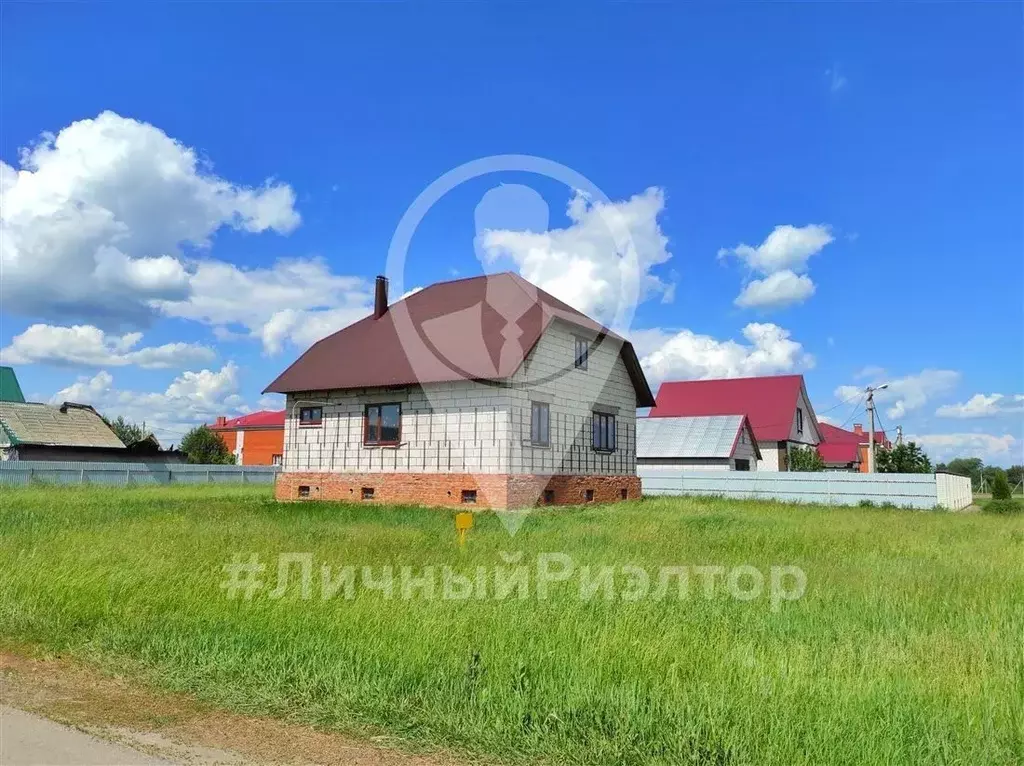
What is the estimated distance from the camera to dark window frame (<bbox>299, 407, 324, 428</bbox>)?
25.0m

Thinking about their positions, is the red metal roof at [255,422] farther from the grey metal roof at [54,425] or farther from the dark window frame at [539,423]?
the dark window frame at [539,423]

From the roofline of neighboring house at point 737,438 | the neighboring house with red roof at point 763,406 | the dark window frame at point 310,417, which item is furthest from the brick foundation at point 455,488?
the neighboring house with red roof at point 763,406

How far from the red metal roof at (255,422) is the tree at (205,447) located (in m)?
7.25

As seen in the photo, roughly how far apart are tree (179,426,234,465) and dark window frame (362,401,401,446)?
36357 mm

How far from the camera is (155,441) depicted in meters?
53.0

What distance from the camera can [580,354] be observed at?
2473cm

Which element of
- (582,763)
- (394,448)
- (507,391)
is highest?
(507,391)

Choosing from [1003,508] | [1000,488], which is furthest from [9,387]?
[1000,488]

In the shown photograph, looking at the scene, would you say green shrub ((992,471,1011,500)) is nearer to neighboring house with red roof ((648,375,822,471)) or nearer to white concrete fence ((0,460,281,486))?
neighboring house with red roof ((648,375,822,471))

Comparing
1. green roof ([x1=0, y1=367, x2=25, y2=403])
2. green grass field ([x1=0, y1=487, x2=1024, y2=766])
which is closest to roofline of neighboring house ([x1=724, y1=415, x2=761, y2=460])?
green grass field ([x1=0, y1=487, x2=1024, y2=766])

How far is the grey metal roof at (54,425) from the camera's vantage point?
128 ft

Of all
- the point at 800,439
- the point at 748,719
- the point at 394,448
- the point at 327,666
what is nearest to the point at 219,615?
the point at 327,666

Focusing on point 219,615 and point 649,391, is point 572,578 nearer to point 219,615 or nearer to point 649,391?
point 219,615

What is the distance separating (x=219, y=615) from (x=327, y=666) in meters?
1.94
